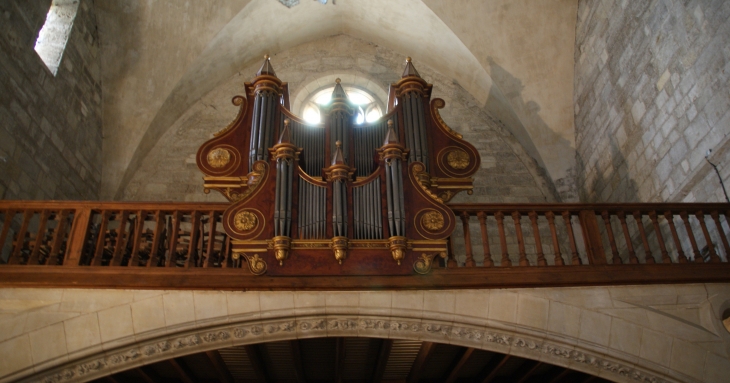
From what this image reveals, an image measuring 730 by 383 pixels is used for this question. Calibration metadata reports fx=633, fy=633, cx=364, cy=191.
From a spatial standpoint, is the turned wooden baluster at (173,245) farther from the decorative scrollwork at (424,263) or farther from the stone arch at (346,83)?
the stone arch at (346,83)

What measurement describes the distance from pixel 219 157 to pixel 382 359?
3282 millimetres

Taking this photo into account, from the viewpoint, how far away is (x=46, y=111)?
363 inches

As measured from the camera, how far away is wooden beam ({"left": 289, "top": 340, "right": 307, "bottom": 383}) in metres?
7.06

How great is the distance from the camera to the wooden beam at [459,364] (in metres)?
7.03

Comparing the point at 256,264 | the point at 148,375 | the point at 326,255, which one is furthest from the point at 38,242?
the point at 326,255

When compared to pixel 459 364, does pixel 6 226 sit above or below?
above

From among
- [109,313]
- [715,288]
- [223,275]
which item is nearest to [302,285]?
[223,275]

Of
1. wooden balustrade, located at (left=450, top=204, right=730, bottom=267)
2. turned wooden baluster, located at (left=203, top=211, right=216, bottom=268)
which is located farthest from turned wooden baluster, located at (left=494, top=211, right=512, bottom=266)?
turned wooden baluster, located at (left=203, top=211, right=216, bottom=268)

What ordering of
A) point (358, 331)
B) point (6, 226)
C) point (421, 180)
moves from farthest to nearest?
point (421, 180), point (6, 226), point (358, 331)

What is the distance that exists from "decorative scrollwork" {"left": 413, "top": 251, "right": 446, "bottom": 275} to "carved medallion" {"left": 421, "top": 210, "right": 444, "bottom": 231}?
0.97 ft

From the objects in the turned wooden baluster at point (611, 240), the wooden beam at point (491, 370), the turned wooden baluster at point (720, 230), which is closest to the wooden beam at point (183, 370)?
the wooden beam at point (491, 370)

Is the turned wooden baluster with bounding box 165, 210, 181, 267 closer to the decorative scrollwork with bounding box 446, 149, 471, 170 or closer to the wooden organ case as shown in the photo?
the wooden organ case

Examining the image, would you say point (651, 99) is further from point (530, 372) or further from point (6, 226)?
point (6, 226)

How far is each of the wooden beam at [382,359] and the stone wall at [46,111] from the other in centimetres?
517
